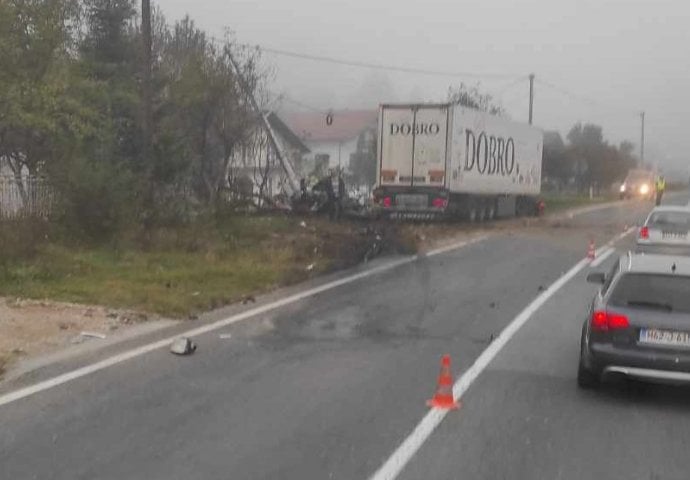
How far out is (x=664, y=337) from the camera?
846 cm

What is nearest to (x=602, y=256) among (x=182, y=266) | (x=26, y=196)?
(x=182, y=266)

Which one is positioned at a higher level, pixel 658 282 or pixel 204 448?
pixel 658 282

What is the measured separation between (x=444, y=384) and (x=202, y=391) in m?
2.21

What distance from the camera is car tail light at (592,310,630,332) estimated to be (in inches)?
339

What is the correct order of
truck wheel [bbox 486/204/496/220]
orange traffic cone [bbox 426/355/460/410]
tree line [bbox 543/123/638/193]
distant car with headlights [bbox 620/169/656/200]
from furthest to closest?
tree line [bbox 543/123/638/193]
distant car with headlights [bbox 620/169/656/200]
truck wheel [bbox 486/204/496/220]
orange traffic cone [bbox 426/355/460/410]

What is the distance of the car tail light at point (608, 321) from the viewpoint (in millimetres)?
8617

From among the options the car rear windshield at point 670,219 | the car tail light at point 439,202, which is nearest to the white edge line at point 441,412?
the car rear windshield at point 670,219

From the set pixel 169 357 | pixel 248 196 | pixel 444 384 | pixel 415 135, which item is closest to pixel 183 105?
pixel 248 196

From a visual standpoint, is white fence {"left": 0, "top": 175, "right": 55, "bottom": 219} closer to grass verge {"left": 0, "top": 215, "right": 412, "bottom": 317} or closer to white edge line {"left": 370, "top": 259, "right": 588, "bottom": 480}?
grass verge {"left": 0, "top": 215, "right": 412, "bottom": 317}

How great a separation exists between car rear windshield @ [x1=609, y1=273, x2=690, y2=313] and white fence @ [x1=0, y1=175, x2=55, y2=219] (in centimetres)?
1480

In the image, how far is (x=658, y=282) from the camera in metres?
8.81

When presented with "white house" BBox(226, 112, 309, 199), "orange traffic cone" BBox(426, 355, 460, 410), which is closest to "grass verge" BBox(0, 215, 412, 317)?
"orange traffic cone" BBox(426, 355, 460, 410)

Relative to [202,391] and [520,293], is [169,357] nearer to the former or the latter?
[202,391]

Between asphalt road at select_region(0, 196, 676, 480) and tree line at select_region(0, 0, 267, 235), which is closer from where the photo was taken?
asphalt road at select_region(0, 196, 676, 480)
